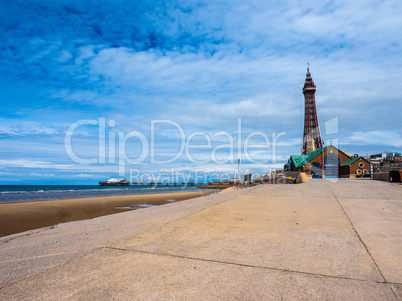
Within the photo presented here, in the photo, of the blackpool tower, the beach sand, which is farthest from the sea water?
the blackpool tower

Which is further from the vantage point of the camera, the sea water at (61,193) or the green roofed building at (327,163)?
the green roofed building at (327,163)

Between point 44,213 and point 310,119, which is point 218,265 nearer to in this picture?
point 44,213

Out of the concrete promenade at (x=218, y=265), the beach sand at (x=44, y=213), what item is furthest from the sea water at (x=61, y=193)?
the concrete promenade at (x=218, y=265)

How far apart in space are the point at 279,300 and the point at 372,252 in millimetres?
2428

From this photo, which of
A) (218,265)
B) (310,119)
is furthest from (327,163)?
(218,265)

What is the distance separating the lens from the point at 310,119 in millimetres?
102500

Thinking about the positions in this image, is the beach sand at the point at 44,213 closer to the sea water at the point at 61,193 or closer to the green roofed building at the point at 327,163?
the sea water at the point at 61,193

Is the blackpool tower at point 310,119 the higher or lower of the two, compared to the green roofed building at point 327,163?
higher

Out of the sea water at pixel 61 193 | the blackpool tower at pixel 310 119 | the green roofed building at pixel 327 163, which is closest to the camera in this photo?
the sea water at pixel 61 193

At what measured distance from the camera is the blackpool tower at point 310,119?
99.7 metres

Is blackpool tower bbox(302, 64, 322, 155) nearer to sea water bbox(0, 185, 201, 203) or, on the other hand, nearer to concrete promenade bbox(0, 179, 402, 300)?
sea water bbox(0, 185, 201, 203)

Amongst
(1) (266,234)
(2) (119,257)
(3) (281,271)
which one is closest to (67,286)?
(2) (119,257)

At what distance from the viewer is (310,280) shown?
2908mm

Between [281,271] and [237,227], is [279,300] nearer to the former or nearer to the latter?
[281,271]
